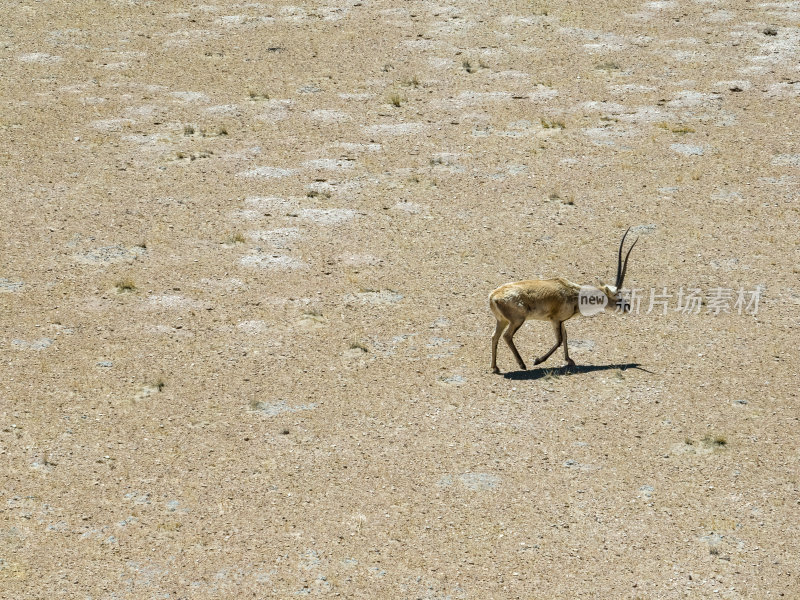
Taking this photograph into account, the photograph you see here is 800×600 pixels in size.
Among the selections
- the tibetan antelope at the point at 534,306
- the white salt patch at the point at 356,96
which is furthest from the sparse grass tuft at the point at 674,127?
the tibetan antelope at the point at 534,306

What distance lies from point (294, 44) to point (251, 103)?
4745mm

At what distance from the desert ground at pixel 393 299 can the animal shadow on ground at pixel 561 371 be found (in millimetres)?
184

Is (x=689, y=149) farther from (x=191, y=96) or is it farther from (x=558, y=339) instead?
(x=191, y=96)

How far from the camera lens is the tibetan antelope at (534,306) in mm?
18312

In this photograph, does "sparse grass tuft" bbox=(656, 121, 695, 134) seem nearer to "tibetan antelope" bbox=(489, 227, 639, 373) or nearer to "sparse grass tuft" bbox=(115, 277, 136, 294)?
"tibetan antelope" bbox=(489, 227, 639, 373)

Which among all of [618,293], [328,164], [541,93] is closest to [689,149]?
[541,93]

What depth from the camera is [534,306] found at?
60.5ft

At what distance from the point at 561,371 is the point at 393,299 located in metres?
4.04

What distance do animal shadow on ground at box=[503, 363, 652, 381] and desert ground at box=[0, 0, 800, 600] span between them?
0.18 metres

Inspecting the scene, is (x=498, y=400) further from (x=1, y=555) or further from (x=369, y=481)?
(x=1, y=555)

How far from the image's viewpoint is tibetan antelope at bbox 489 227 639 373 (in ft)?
60.1

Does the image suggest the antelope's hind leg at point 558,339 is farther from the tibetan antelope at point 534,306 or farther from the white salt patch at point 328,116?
the white salt patch at point 328,116

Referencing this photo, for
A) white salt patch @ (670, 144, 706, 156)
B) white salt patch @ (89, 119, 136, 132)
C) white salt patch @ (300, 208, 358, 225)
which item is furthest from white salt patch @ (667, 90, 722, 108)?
white salt patch @ (89, 119, 136, 132)

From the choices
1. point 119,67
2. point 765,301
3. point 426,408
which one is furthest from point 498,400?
point 119,67
